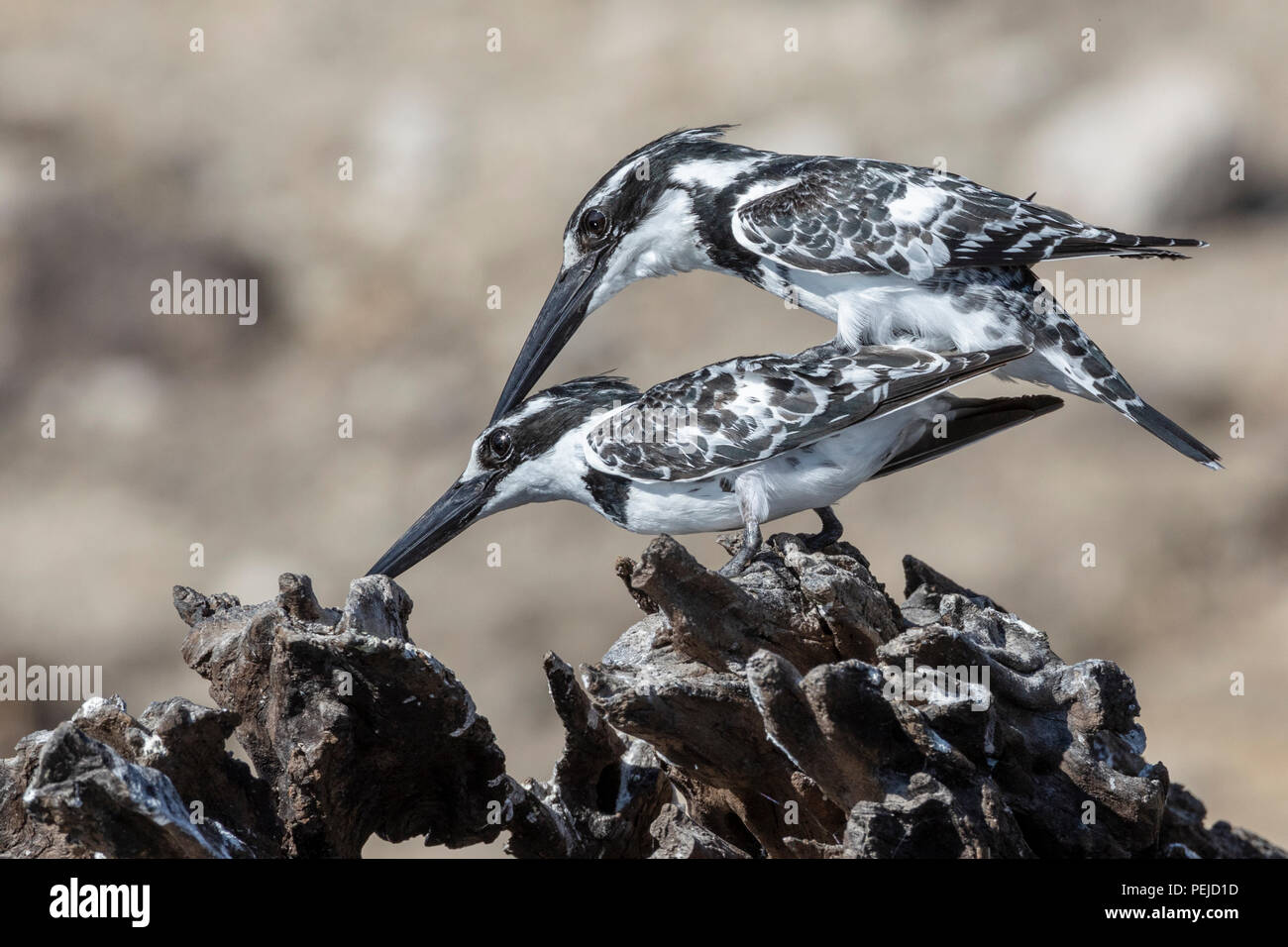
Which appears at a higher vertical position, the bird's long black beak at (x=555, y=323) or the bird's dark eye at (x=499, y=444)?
the bird's long black beak at (x=555, y=323)

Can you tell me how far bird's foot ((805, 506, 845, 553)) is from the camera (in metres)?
3.30

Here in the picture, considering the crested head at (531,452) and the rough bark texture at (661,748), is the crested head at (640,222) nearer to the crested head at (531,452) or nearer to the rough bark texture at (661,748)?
the crested head at (531,452)

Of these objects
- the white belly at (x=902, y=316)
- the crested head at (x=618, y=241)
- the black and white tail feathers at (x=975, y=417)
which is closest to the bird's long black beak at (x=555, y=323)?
the crested head at (x=618, y=241)

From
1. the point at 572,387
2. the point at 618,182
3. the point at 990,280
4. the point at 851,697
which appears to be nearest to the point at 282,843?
the point at 851,697

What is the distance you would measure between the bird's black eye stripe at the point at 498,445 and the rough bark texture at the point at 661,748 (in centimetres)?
96

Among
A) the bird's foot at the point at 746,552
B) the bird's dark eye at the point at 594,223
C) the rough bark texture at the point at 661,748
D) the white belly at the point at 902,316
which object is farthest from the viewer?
the bird's dark eye at the point at 594,223

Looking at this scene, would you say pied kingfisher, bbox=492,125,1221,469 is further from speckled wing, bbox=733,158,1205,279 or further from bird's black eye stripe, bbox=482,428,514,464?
bird's black eye stripe, bbox=482,428,514,464

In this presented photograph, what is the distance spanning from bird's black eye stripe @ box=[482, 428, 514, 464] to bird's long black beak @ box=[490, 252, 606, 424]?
0.83 ft

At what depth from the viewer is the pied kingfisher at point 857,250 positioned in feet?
11.6

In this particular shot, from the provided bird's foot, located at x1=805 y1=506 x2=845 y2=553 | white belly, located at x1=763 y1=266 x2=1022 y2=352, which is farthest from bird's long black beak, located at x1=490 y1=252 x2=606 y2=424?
bird's foot, located at x1=805 y1=506 x2=845 y2=553

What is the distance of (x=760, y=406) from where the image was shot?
10.5 feet

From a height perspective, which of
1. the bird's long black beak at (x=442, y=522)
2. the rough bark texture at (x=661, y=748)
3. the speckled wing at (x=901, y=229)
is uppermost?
the speckled wing at (x=901, y=229)
